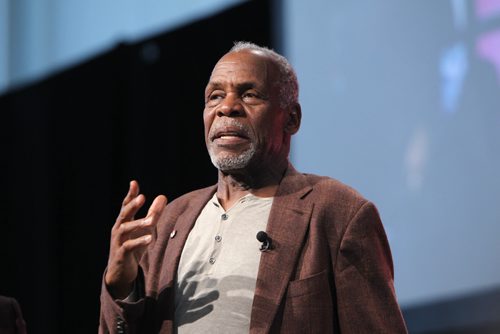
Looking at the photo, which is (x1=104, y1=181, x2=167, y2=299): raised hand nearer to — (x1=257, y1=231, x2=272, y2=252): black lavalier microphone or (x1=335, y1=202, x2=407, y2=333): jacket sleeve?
(x1=257, y1=231, x2=272, y2=252): black lavalier microphone

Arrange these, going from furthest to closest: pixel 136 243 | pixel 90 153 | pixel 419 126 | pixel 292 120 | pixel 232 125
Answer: pixel 90 153 < pixel 419 126 < pixel 292 120 < pixel 232 125 < pixel 136 243

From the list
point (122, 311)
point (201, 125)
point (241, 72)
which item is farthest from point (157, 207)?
point (201, 125)

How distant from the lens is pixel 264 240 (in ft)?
7.37

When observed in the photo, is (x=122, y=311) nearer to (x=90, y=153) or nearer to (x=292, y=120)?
(x=292, y=120)

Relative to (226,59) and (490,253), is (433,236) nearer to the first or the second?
(490,253)

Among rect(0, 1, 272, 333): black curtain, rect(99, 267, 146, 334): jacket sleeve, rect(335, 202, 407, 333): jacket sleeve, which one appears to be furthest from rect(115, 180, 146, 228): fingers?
rect(0, 1, 272, 333): black curtain

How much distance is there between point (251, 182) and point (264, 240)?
0.26 meters

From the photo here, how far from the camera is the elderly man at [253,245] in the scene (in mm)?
2152

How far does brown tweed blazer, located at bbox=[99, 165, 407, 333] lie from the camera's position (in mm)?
2145

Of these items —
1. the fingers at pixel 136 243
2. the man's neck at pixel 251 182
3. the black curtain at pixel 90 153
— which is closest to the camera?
the fingers at pixel 136 243

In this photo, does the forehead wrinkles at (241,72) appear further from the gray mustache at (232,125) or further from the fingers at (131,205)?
the fingers at (131,205)

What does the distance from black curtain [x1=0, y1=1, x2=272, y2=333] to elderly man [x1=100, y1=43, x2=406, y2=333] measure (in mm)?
2017

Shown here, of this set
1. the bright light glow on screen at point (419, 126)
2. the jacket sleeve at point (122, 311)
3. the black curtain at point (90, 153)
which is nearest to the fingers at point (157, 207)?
the jacket sleeve at point (122, 311)

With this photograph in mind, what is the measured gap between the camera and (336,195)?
2318 millimetres
